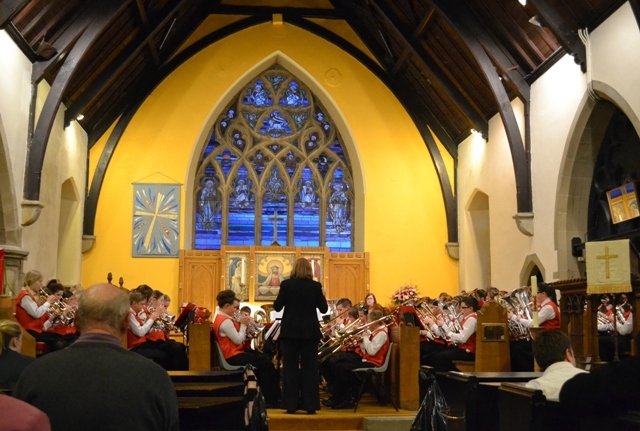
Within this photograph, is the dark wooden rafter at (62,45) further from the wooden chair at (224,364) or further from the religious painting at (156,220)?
the wooden chair at (224,364)

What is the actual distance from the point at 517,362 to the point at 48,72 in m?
7.77

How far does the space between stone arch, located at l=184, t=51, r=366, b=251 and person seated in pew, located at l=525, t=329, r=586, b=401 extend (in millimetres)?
11794

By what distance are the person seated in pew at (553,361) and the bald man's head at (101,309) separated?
214 centimetres

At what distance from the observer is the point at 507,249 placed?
13.2 meters

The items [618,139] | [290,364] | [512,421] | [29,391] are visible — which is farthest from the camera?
[618,139]

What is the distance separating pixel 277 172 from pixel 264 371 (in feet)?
27.6

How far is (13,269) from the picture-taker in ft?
35.8

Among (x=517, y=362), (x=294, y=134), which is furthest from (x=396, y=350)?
(x=294, y=134)

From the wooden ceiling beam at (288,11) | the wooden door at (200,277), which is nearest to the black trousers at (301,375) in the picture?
the wooden door at (200,277)

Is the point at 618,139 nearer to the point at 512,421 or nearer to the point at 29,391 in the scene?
the point at 512,421

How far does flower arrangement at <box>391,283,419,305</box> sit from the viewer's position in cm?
1509

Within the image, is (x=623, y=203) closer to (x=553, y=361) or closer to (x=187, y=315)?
(x=187, y=315)

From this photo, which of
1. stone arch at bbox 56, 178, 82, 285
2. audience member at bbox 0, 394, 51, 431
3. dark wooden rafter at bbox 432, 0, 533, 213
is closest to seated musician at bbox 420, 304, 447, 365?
dark wooden rafter at bbox 432, 0, 533, 213

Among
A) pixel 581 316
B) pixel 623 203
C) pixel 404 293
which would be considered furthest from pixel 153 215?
pixel 581 316
